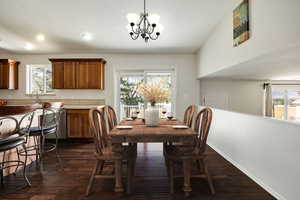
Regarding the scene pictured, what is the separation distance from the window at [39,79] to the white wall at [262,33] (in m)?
4.39

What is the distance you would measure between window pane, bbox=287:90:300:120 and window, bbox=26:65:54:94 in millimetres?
7159

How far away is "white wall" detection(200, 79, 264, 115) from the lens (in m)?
4.87

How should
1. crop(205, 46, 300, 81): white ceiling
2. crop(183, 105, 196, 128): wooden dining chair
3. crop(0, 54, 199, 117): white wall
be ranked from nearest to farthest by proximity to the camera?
crop(205, 46, 300, 81): white ceiling
crop(183, 105, 196, 128): wooden dining chair
crop(0, 54, 199, 117): white wall

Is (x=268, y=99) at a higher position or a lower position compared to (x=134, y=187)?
higher

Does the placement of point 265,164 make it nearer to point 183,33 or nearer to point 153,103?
point 153,103

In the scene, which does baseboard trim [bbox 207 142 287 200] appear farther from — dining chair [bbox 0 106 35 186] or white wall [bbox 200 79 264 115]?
dining chair [bbox 0 106 35 186]

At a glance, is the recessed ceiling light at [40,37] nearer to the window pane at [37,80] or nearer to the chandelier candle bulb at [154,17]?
the window pane at [37,80]

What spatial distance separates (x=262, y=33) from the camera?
2039mm

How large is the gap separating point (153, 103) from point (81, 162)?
66.9 inches

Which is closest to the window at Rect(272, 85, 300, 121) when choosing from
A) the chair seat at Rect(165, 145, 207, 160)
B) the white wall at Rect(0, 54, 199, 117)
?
the white wall at Rect(0, 54, 199, 117)

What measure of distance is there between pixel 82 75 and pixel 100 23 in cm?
149

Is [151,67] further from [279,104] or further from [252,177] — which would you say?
[279,104]

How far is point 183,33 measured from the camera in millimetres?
3660

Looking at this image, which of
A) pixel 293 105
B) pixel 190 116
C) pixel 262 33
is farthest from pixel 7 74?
pixel 293 105
